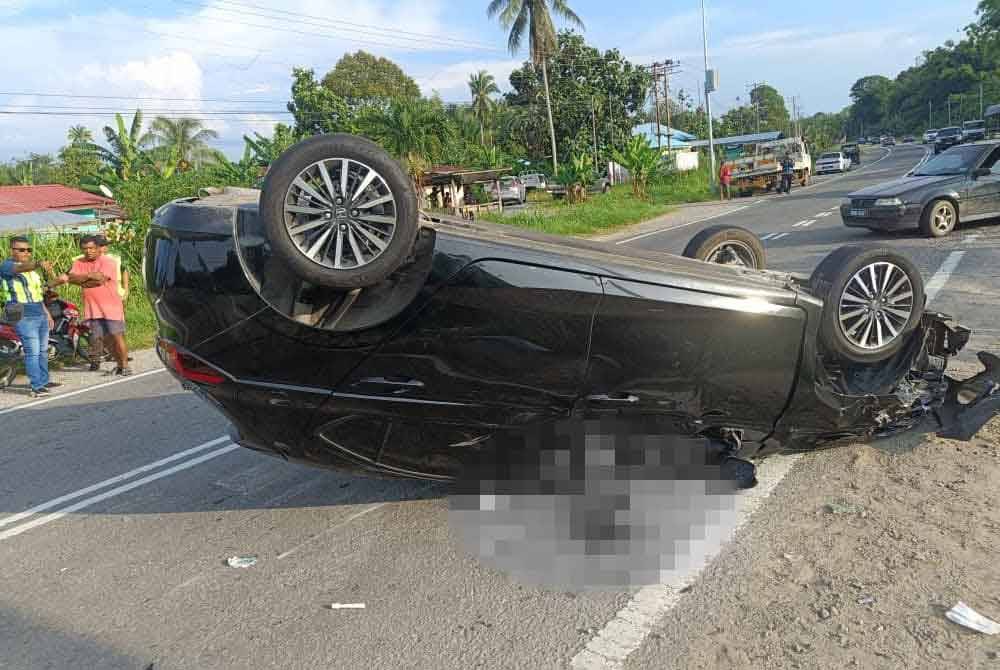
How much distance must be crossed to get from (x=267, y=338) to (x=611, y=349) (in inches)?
56.8

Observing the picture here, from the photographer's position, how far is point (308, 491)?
4383 millimetres

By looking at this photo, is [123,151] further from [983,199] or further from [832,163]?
[832,163]

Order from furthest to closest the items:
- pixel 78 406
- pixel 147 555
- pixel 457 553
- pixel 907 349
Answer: pixel 78 406, pixel 907 349, pixel 147 555, pixel 457 553

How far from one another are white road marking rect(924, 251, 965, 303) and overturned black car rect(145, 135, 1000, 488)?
5.61 metres

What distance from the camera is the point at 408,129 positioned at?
31812 millimetres

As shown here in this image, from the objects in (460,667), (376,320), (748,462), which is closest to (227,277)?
(376,320)

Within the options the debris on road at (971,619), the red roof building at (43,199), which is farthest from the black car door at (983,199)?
the red roof building at (43,199)

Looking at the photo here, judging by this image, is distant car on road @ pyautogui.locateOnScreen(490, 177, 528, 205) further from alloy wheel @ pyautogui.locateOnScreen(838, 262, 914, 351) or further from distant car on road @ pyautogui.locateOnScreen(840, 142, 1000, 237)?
alloy wheel @ pyautogui.locateOnScreen(838, 262, 914, 351)

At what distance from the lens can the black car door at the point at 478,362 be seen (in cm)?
305

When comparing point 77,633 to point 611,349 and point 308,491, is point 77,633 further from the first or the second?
point 611,349

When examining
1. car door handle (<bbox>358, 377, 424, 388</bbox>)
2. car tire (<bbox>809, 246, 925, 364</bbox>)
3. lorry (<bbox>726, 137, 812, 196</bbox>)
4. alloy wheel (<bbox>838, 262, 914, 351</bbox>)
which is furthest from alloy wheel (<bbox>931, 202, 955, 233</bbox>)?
lorry (<bbox>726, 137, 812, 196</bbox>)

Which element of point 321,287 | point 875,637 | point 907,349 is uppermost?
point 321,287

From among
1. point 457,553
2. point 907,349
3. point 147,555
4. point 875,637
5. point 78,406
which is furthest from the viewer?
point 78,406

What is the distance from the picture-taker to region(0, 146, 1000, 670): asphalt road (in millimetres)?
2854
